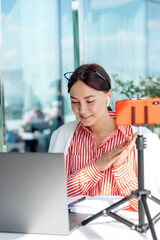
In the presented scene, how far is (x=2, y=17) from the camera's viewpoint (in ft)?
13.1

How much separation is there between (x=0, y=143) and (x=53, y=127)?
118 cm

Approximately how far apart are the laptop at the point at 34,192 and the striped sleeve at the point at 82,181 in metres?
0.60

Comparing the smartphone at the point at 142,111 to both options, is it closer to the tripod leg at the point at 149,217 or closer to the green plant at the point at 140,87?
the tripod leg at the point at 149,217

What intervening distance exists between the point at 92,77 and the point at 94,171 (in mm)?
521

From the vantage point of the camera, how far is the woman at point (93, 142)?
200 cm

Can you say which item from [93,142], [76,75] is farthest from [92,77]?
[93,142]

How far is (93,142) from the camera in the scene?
2221mm

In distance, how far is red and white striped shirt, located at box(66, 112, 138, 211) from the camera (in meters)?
1.99

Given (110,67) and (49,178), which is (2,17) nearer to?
(110,67)

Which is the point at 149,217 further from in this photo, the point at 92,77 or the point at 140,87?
the point at 140,87

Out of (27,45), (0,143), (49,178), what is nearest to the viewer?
(49,178)

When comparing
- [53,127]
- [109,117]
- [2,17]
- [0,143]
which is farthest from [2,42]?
[109,117]

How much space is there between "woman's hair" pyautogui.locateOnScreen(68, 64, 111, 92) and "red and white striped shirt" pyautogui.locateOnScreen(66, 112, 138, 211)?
0.23m

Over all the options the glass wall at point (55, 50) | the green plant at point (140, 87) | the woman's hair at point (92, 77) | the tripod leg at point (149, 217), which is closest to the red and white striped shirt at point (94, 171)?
the woman's hair at point (92, 77)
